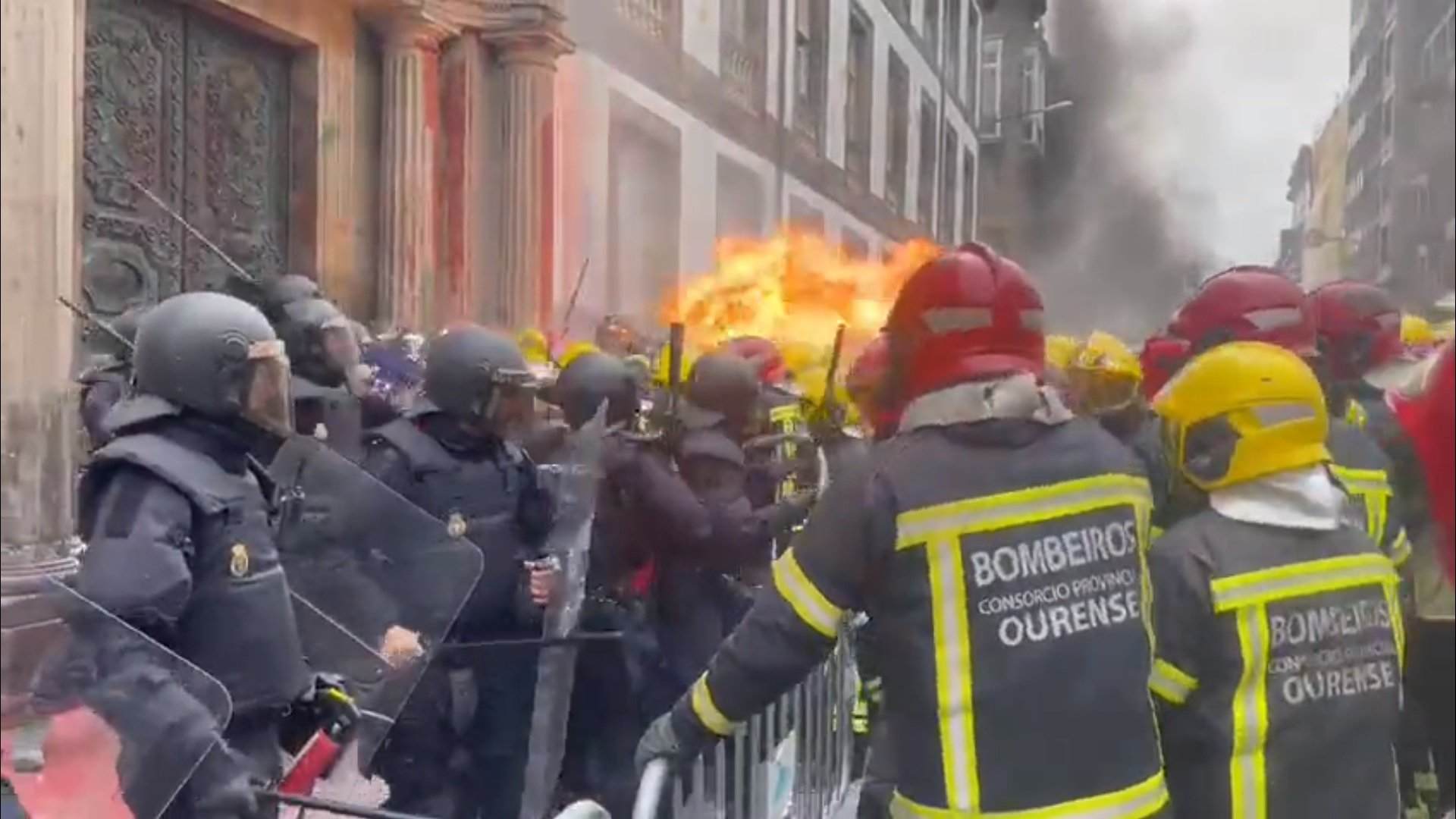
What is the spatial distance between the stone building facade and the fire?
1.68 feet

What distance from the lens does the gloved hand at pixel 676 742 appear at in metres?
2.45

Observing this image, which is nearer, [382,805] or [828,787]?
[382,805]

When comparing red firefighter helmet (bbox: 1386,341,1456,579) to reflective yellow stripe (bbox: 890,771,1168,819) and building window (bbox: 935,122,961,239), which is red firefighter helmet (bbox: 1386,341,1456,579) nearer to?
reflective yellow stripe (bbox: 890,771,1168,819)

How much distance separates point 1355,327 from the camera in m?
2.82

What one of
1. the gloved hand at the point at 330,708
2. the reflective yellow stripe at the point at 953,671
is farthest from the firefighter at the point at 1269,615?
the gloved hand at the point at 330,708

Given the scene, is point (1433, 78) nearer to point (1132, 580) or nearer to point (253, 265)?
point (1132, 580)

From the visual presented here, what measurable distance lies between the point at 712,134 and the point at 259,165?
3901 millimetres

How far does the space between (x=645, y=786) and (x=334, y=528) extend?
4.37ft

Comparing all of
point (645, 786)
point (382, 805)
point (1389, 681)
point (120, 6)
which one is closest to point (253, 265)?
point (120, 6)

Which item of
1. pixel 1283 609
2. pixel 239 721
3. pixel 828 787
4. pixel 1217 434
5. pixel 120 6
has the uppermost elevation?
pixel 120 6

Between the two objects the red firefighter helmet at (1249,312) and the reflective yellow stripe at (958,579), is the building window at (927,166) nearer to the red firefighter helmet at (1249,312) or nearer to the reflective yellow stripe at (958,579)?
the red firefighter helmet at (1249,312)

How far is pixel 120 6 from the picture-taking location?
6148 millimetres

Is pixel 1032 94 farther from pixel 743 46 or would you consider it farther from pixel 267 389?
pixel 267 389

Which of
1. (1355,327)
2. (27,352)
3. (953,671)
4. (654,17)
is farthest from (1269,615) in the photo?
(27,352)
